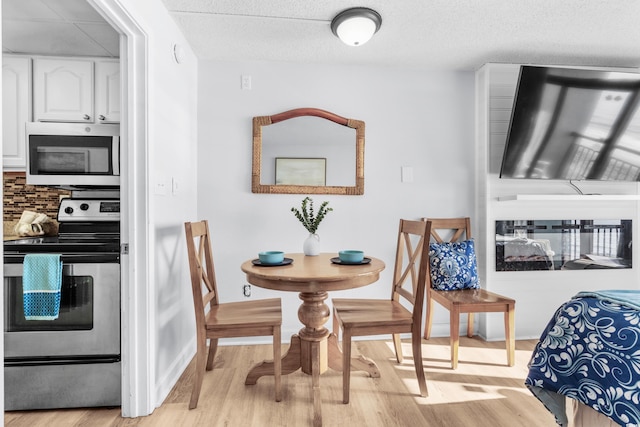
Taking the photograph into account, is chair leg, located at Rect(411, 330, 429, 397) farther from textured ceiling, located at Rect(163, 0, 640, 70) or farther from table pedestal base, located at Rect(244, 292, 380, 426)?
textured ceiling, located at Rect(163, 0, 640, 70)

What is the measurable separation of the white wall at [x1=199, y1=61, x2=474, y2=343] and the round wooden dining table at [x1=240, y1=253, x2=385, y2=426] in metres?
0.60

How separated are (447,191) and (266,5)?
1.92m

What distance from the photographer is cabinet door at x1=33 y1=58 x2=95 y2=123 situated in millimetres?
2354

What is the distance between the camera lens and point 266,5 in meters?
2.06

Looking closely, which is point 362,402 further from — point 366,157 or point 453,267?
point 366,157

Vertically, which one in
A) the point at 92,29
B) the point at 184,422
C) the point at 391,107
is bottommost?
the point at 184,422

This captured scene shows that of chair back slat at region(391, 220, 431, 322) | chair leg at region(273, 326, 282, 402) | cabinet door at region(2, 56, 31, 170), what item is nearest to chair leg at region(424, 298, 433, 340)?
chair back slat at region(391, 220, 431, 322)

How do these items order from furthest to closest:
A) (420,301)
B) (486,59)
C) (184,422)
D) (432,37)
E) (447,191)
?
(447,191) < (486,59) < (432,37) < (420,301) < (184,422)

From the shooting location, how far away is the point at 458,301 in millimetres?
2320

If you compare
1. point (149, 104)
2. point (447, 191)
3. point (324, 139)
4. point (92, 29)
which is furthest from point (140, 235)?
point (447, 191)

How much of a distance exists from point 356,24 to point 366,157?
102 centimetres

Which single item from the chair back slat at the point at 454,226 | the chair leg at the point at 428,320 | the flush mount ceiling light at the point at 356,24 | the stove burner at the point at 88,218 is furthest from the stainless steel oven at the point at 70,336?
the chair back slat at the point at 454,226

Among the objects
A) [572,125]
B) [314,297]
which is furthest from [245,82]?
[572,125]

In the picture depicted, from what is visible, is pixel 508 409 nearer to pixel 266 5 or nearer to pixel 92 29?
pixel 266 5
